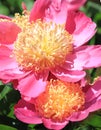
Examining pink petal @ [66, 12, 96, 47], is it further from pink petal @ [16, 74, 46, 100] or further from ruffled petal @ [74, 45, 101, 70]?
pink petal @ [16, 74, 46, 100]

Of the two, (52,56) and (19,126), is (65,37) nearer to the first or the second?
(52,56)

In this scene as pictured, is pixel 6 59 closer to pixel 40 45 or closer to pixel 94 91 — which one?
pixel 40 45

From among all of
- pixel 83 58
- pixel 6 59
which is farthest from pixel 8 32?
pixel 83 58

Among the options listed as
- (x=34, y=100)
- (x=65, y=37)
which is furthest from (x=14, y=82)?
(x=65, y=37)

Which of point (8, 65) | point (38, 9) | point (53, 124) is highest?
point (38, 9)

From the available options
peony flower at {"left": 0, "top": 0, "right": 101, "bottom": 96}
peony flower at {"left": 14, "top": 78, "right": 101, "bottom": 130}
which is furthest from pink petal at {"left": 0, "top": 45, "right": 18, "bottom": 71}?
peony flower at {"left": 14, "top": 78, "right": 101, "bottom": 130}

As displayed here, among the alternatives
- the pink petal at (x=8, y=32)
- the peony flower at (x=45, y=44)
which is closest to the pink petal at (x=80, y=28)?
the peony flower at (x=45, y=44)
